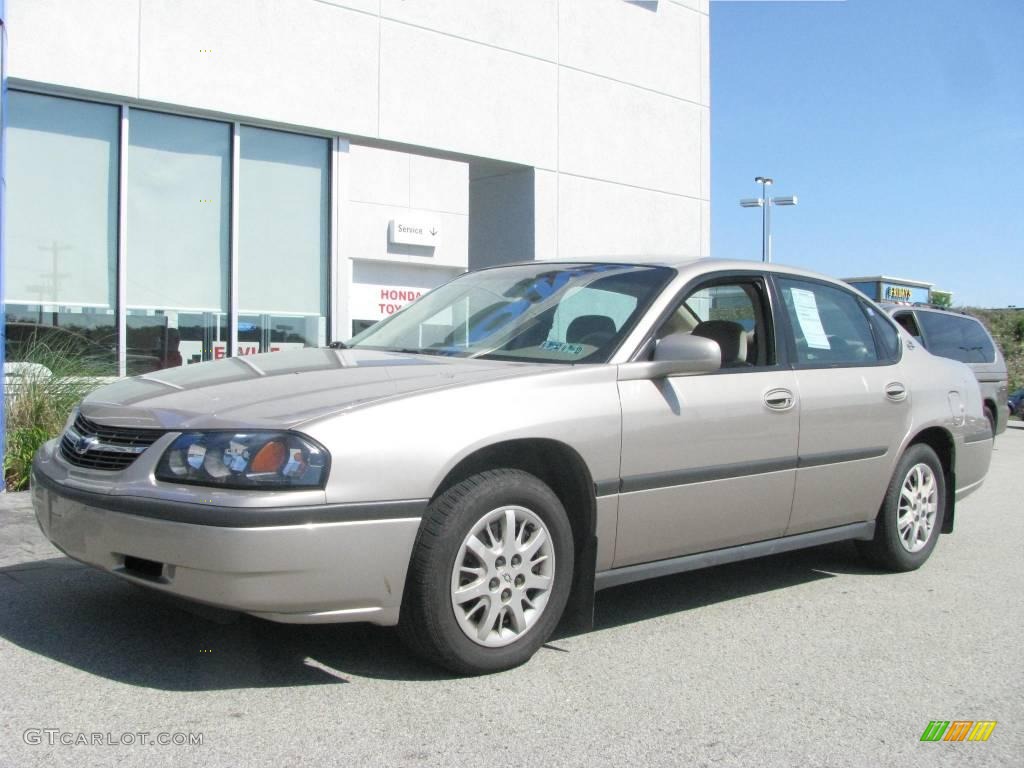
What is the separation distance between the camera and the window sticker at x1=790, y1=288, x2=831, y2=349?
5.22 meters

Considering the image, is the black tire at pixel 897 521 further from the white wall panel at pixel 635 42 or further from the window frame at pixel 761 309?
the white wall panel at pixel 635 42

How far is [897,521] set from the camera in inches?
220

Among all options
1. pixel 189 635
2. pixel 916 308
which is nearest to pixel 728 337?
pixel 189 635

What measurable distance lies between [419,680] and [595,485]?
3.19 ft

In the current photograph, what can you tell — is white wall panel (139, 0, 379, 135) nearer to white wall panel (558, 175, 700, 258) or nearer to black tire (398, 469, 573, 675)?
white wall panel (558, 175, 700, 258)

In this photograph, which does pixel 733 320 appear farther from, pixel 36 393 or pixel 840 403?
pixel 36 393

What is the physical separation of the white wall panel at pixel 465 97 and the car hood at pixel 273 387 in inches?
281

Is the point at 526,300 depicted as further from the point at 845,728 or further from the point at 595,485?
the point at 845,728

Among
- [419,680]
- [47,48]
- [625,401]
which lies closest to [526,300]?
[625,401]

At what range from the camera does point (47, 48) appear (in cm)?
881

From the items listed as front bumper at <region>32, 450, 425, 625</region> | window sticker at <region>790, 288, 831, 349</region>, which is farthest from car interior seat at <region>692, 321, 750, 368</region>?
front bumper at <region>32, 450, 425, 625</region>

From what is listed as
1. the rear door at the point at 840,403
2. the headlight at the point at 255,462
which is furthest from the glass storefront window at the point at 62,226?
the rear door at the point at 840,403

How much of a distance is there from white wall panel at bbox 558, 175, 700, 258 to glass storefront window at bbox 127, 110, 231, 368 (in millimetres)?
4012

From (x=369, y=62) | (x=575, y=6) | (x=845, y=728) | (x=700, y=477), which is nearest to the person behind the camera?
(x=845, y=728)
